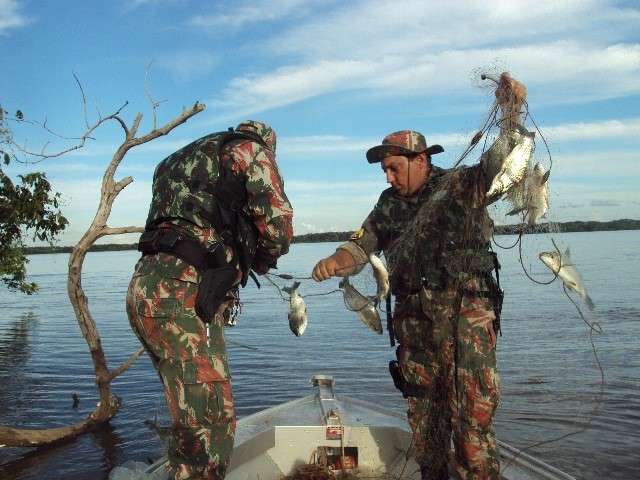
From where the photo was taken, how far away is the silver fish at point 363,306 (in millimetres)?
4984

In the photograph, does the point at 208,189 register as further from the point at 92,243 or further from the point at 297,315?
the point at 92,243

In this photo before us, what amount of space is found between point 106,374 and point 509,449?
549 cm

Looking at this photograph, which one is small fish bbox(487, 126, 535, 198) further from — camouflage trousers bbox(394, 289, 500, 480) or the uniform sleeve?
the uniform sleeve

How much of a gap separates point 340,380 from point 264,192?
10.4m

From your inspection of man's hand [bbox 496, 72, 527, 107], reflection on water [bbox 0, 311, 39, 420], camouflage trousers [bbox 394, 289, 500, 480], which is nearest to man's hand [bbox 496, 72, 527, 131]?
man's hand [bbox 496, 72, 527, 107]

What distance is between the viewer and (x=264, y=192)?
355 cm

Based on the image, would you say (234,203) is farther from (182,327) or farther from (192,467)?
(192,467)

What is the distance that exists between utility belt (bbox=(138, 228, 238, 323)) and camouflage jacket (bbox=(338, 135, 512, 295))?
1363 millimetres

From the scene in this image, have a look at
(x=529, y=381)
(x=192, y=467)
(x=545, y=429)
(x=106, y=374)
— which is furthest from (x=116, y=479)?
(x=529, y=381)

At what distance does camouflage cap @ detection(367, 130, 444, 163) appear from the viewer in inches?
173

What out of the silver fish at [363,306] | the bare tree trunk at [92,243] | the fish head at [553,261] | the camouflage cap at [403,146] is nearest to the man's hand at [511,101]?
the camouflage cap at [403,146]

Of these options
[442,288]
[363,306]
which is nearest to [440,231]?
[442,288]

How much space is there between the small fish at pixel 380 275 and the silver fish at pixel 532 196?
943 millimetres

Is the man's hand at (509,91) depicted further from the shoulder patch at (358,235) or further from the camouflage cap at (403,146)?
the shoulder patch at (358,235)
